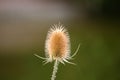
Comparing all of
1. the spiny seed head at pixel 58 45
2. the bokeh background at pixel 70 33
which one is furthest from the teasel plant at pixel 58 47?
the bokeh background at pixel 70 33

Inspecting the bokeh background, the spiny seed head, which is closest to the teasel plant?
the spiny seed head

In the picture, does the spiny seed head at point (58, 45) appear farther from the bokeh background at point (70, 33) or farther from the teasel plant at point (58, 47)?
the bokeh background at point (70, 33)

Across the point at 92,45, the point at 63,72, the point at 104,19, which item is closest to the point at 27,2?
the point at 104,19

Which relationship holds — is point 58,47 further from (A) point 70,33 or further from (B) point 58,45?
(A) point 70,33

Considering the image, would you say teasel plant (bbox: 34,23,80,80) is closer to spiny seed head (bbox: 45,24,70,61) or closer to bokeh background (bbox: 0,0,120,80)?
spiny seed head (bbox: 45,24,70,61)

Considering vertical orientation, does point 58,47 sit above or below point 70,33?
below

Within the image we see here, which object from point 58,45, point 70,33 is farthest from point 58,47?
point 70,33

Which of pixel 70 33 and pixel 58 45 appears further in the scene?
pixel 70 33

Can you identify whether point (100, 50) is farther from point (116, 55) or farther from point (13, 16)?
point (13, 16)

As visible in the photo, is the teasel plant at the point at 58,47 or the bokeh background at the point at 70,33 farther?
the bokeh background at the point at 70,33

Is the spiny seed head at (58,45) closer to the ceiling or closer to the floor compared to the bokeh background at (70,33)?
closer to the floor
